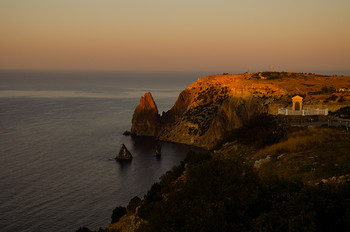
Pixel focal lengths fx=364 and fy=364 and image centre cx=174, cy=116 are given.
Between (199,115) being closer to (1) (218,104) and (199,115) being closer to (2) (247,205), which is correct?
(1) (218,104)

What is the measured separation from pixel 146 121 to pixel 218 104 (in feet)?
71.3

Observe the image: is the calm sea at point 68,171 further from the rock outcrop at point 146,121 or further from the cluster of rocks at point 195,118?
the cluster of rocks at point 195,118

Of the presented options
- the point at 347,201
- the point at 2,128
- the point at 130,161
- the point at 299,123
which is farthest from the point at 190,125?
the point at 347,201

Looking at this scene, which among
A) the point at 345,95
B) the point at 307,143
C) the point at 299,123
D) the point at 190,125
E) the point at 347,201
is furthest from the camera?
the point at 190,125

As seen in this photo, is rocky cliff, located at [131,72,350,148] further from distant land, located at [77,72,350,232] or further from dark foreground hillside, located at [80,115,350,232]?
dark foreground hillside, located at [80,115,350,232]

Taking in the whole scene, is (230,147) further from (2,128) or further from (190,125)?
(2,128)

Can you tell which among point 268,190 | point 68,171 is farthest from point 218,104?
point 268,190

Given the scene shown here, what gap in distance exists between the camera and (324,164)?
66.7ft

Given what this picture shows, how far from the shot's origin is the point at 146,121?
108 metres

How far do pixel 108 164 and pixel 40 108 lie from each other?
95.6 meters

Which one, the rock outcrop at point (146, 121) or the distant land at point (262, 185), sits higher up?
the distant land at point (262, 185)

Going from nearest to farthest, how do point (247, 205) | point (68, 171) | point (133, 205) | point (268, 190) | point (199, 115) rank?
point (247, 205) < point (268, 190) < point (133, 205) < point (68, 171) < point (199, 115)

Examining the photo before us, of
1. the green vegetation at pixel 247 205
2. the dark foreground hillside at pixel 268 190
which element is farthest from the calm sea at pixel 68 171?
the green vegetation at pixel 247 205

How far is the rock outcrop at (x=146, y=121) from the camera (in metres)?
107
